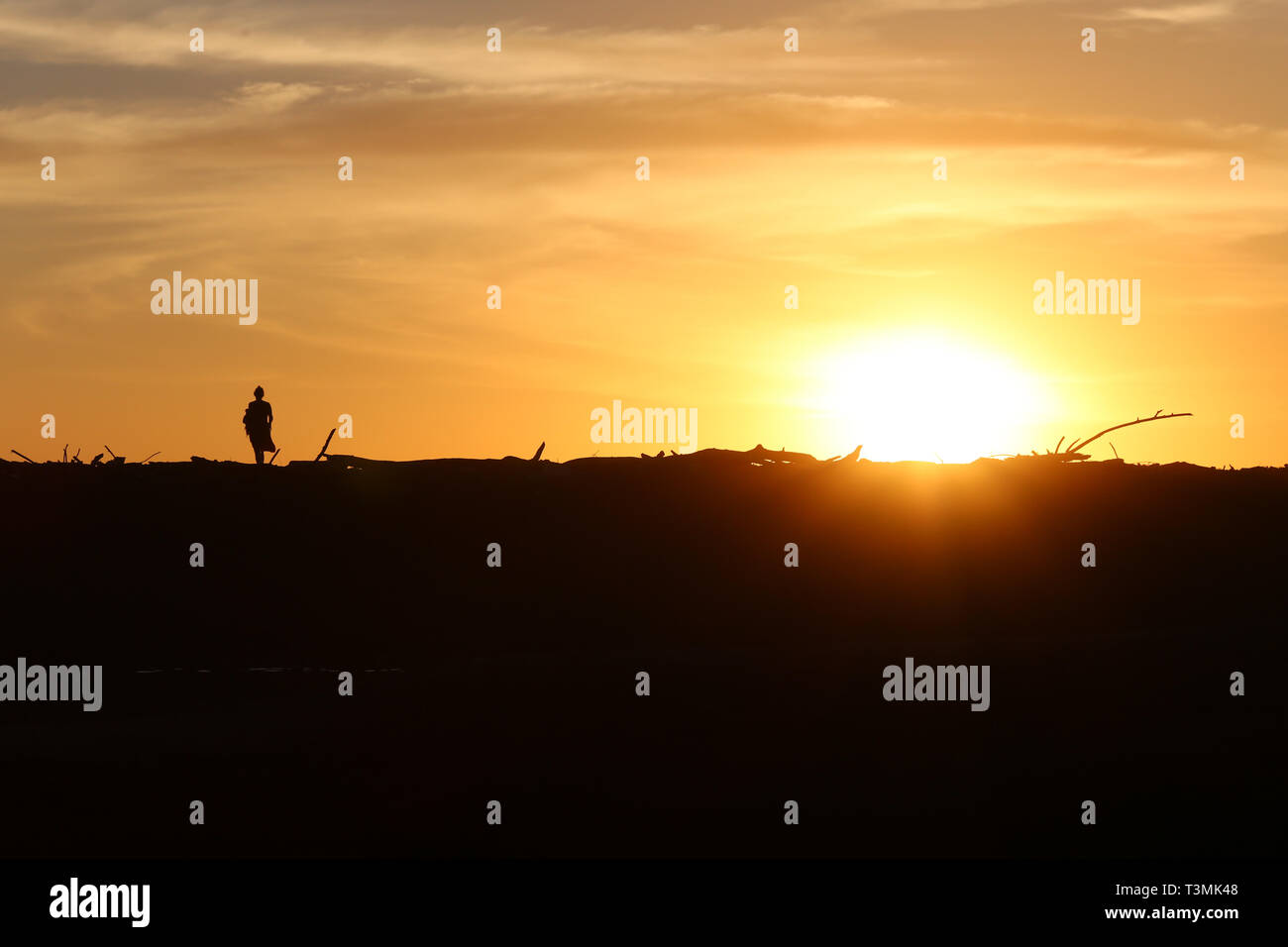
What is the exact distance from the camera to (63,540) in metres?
15.8

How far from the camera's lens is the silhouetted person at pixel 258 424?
1892 cm

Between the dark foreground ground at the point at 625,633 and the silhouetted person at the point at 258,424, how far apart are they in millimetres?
2737

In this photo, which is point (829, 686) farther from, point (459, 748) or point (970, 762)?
point (459, 748)

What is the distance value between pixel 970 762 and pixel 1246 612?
18.4ft

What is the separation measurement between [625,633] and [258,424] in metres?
6.22

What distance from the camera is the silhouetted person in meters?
18.9

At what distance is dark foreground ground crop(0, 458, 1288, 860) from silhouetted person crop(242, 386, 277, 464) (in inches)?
108
